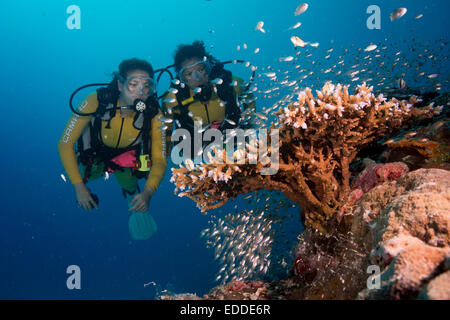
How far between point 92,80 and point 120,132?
297ft

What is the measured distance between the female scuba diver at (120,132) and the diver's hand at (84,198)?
0.08 meters

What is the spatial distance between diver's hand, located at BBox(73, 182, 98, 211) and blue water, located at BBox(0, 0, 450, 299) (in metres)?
38.1

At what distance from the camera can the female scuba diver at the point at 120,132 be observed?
5.91 meters

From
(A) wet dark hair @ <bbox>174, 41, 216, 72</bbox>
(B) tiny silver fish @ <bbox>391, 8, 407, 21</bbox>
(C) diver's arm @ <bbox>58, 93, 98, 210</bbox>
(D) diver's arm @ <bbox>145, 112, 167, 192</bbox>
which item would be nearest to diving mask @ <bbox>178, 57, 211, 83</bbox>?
(A) wet dark hair @ <bbox>174, 41, 216, 72</bbox>

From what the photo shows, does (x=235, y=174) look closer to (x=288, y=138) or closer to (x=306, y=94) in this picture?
(x=288, y=138)

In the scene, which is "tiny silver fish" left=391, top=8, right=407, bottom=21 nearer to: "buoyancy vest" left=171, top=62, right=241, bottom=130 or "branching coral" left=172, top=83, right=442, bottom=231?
"branching coral" left=172, top=83, right=442, bottom=231

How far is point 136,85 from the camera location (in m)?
6.22

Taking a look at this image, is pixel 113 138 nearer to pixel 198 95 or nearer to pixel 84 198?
pixel 84 198

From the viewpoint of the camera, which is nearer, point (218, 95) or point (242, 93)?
point (218, 95)

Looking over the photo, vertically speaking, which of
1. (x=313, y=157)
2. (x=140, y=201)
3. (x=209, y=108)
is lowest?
(x=140, y=201)

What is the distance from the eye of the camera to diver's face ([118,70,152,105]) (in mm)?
6203

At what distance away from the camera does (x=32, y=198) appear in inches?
2682

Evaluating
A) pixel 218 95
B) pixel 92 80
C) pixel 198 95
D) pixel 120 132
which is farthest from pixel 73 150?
pixel 92 80
